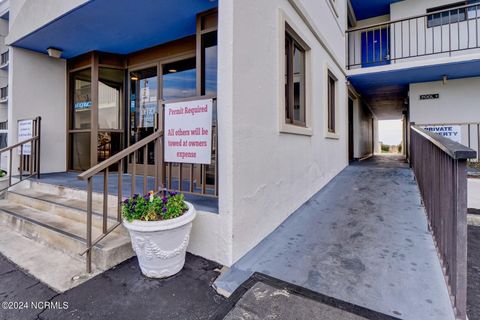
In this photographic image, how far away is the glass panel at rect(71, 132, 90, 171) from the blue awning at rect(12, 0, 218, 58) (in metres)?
1.71

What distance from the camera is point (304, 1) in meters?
3.98

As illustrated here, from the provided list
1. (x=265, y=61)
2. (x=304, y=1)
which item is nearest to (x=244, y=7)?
(x=265, y=61)

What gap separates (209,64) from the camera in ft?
12.5

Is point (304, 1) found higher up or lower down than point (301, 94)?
higher up

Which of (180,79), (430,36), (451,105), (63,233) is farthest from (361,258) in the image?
(430,36)

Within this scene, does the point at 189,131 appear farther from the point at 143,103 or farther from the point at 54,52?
the point at 54,52

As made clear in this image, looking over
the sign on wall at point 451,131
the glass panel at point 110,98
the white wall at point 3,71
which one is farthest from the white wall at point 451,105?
the white wall at point 3,71

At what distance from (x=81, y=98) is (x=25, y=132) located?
1.26 meters

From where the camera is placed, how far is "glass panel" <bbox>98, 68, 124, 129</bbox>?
5246mm

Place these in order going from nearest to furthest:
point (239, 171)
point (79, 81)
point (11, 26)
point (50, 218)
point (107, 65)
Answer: point (239, 171) < point (50, 218) < point (11, 26) < point (107, 65) < point (79, 81)

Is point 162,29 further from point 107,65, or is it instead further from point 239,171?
point 239,171

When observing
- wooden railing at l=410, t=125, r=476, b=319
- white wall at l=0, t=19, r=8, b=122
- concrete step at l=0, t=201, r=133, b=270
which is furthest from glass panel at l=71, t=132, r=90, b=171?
white wall at l=0, t=19, r=8, b=122

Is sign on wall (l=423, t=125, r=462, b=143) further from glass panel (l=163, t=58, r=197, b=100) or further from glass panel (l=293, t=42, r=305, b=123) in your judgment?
glass panel (l=163, t=58, r=197, b=100)

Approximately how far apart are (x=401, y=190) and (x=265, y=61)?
345 cm
